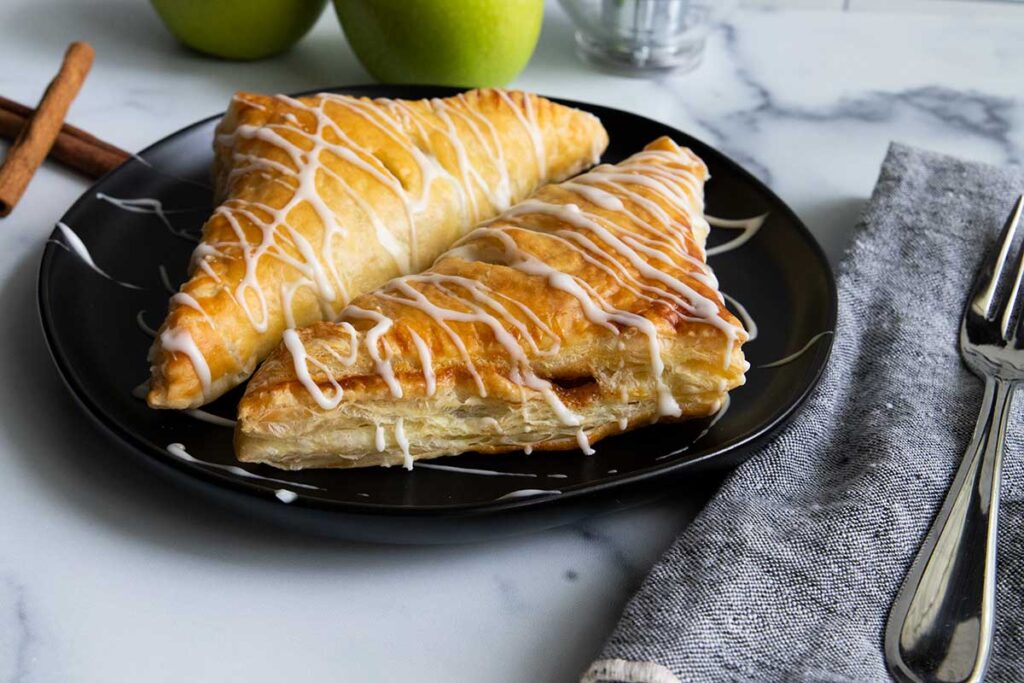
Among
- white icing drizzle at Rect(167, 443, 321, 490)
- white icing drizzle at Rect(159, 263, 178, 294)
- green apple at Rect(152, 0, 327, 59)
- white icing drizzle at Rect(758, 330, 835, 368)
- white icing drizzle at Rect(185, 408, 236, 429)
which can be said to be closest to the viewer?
white icing drizzle at Rect(167, 443, 321, 490)

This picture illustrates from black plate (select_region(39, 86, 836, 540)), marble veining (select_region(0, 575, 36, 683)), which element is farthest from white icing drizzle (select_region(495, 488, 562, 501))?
marble veining (select_region(0, 575, 36, 683))

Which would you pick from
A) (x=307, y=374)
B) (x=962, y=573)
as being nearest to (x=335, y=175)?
(x=307, y=374)

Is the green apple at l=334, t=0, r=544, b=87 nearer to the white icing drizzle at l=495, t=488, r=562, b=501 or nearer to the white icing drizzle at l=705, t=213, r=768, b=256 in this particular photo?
the white icing drizzle at l=705, t=213, r=768, b=256

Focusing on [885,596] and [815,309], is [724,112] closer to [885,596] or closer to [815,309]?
[815,309]

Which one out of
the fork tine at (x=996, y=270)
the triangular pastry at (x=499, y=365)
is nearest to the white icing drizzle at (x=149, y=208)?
the triangular pastry at (x=499, y=365)

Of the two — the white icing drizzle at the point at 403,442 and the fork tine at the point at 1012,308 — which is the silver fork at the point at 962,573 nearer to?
the fork tine at the point at 1012,308

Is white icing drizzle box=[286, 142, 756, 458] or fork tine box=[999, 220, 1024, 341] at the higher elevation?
white icing drizzle box=[286, 142, 756, 458]
